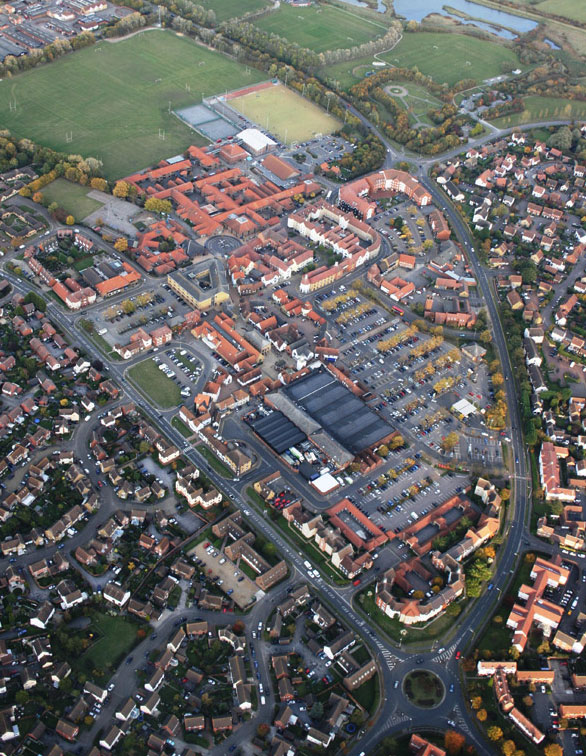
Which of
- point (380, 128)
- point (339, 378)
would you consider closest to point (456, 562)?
point (339, 378)

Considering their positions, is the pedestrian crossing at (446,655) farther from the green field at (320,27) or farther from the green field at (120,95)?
the green field at (320,27)

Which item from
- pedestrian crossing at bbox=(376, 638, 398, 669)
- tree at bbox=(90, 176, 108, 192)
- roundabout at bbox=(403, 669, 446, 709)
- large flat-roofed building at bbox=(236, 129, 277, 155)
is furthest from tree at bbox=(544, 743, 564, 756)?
large flat-roofed building at bbox=(236, 129, 277, 155)

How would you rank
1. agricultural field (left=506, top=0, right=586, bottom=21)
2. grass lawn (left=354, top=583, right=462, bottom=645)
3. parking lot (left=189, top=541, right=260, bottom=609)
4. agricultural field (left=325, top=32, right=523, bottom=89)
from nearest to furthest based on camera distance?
grass lawn (left=354, top=583, right=462, bottom=645) < parking lot (left=189, top=541, right=260, bottom=609) < agricultural field (left=325, top=32, right=523, bottom=89) < agricultural field (left=506, top=0, right=586, bottom=21)

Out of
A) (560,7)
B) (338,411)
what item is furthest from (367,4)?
(338,411)

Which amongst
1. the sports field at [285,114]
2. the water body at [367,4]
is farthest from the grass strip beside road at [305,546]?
the water body at [367,4]

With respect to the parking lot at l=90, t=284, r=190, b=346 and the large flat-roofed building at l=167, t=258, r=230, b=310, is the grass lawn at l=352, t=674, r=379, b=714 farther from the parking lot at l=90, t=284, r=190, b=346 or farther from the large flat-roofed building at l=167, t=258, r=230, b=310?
the large flat-roofed building at l=167, t=258, r=230, b=310

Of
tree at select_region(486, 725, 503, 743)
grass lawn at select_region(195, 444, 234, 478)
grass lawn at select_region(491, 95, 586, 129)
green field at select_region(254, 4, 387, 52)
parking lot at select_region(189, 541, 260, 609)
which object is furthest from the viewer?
green field at select_region(254, 4, 387, 52)

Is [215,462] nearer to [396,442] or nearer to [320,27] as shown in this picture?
[396,442]
